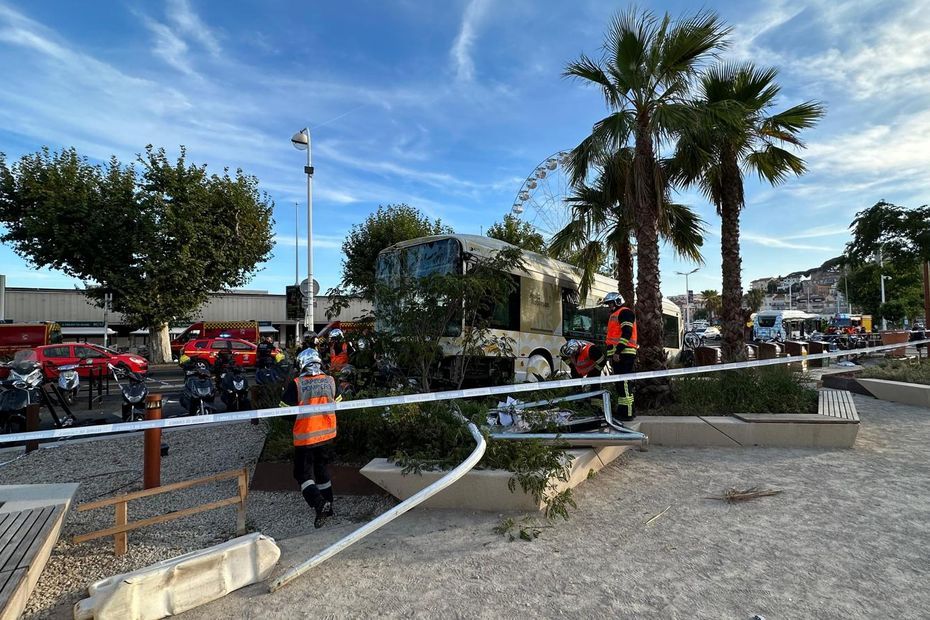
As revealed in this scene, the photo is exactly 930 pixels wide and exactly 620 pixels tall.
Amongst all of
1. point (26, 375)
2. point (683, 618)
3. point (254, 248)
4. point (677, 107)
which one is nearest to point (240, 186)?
point (254, 248)

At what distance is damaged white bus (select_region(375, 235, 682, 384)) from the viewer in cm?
860

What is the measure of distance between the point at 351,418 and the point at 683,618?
11.3 feet

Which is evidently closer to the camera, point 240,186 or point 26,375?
point 26,375

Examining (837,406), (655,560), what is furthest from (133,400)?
(837,406)

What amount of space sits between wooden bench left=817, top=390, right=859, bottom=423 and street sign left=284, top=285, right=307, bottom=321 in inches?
399

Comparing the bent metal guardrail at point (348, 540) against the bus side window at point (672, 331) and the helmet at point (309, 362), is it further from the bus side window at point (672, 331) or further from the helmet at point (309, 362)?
the bus side window at point (672, 331)

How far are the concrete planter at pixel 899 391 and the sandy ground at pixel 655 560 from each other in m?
4.97

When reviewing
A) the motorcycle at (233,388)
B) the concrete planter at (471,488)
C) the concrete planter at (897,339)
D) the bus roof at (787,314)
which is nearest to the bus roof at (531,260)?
the motorcycle at (233,388)

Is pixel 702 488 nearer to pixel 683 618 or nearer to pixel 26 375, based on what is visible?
pixel 683 618

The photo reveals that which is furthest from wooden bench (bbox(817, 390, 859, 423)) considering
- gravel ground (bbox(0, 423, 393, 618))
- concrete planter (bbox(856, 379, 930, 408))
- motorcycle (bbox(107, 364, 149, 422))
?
motorcycle (bbox(107, 364, 149, 422))

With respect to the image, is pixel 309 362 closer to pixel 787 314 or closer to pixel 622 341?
pixel 622 341

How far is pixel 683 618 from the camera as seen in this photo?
104 inches

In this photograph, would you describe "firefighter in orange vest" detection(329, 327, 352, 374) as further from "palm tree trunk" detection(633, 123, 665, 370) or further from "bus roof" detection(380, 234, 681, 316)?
"palm tree trunk" detection(633, 123, 665, 370)

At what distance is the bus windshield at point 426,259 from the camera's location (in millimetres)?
8642
